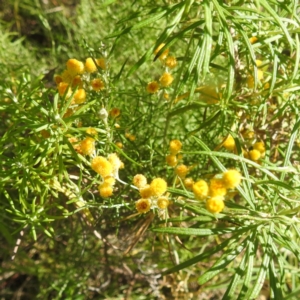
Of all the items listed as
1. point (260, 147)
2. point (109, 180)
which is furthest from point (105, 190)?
point (260, 147)

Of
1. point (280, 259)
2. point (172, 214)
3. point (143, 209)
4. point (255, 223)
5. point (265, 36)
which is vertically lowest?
point (172, 214)

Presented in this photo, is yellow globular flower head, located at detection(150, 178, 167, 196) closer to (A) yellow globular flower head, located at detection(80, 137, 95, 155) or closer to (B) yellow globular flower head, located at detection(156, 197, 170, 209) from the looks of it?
(B) yellow globular flower head, located at detection(156, 197, 170, 209)

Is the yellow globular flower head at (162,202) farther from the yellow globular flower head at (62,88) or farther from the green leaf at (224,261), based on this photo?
the yellow globular flower head at (62,88)

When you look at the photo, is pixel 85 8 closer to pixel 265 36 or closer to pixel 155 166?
pixel 155 166

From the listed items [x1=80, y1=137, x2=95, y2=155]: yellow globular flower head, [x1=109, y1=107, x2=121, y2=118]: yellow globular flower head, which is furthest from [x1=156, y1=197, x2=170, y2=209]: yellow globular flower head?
[x1=109, y1=107, x2=121, y2=118]: yellow globular flower head

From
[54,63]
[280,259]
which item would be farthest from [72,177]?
[54,63]

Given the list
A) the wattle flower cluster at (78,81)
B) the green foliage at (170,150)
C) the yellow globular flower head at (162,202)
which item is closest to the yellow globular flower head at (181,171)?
the green foliage at (170,150)
